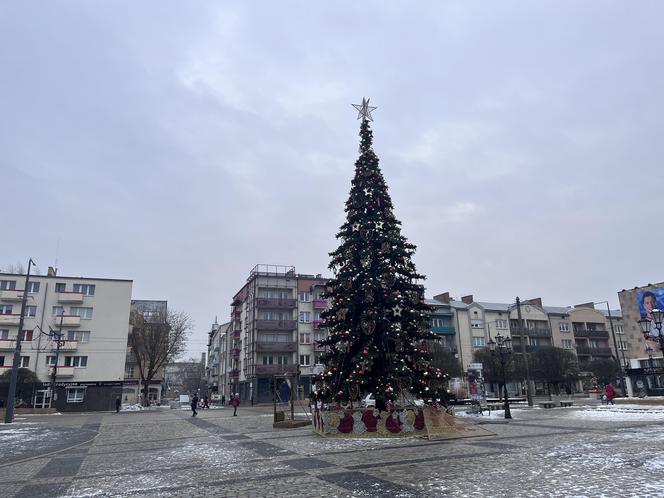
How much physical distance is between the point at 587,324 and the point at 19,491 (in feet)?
295

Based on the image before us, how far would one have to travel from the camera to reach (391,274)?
19.3m

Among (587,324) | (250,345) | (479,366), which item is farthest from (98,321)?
(587,324)

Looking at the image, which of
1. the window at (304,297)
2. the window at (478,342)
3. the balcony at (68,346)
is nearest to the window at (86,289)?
the balcony at (68,346)

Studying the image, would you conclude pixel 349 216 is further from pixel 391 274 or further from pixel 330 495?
pixel 330 495

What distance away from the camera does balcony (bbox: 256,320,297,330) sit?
6356 centimetres

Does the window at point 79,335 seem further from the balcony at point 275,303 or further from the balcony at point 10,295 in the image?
the balcony at point 275,303

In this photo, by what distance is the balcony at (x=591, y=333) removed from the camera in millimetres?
81375

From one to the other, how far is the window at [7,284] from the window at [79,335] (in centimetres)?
849

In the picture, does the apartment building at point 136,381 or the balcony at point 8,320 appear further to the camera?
the apartment building at point 136,381

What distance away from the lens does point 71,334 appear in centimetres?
5697

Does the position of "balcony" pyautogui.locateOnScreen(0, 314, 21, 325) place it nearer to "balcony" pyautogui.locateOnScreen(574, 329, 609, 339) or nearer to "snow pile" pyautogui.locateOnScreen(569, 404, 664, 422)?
"snow pile" pyautogui.locateOnScreen(569, 404, 664, 422)

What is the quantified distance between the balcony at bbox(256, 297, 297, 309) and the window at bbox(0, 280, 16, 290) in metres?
29.1

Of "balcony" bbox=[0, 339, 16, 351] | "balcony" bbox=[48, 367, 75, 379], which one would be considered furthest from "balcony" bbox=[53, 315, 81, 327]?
"balcony" bbox=[48, 367, 75, 379]

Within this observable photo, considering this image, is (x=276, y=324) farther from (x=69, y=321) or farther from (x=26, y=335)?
(x=26, y=335)
